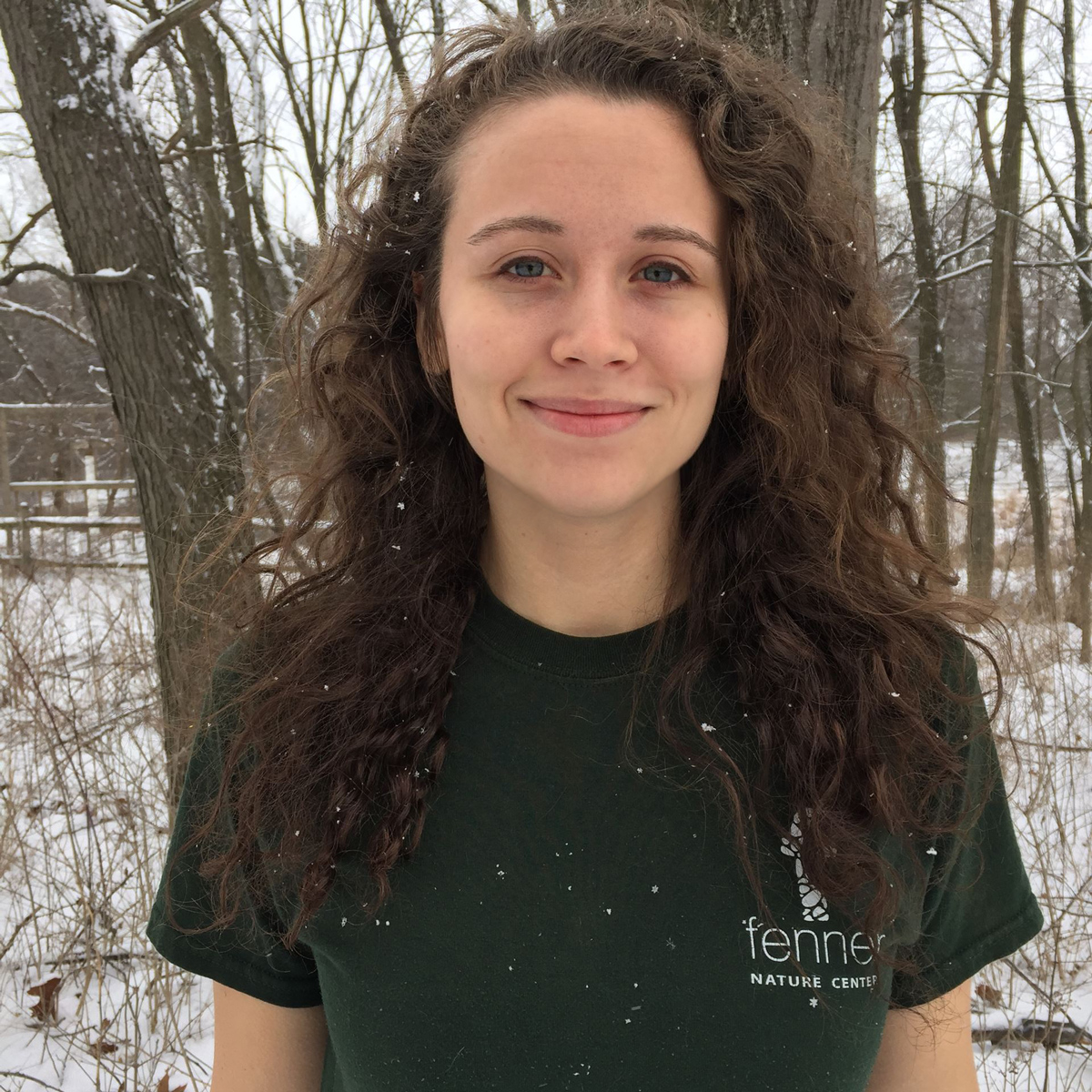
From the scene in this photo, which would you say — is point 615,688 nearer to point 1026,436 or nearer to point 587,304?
point 587,304

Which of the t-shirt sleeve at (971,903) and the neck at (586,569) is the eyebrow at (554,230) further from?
the t-shirt sleeve at (971,903)

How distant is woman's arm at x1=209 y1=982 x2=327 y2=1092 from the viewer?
4.45ft

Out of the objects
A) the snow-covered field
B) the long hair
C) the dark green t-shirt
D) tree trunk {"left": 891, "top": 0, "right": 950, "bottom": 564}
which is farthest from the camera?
tree trunk {"left": 891, "top": 0, "right": 950, "bottom": 564}

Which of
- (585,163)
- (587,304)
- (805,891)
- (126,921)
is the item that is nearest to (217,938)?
(805,891)

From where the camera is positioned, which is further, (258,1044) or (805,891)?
(258,1044)

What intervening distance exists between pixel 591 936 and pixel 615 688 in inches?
13.0

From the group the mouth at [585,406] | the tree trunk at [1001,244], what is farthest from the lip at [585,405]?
the tree trunk at [1001,244]

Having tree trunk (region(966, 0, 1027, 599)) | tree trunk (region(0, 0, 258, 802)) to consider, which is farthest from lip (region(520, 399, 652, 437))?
tree trunk (region(966, 0, 1027, 599))

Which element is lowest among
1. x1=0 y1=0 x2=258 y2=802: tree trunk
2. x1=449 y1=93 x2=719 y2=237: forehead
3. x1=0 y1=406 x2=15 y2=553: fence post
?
x1=449 y1=93 x2=719 y2=237: forehead

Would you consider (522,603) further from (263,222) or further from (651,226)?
(263,222)

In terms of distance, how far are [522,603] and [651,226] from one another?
1.88 ft

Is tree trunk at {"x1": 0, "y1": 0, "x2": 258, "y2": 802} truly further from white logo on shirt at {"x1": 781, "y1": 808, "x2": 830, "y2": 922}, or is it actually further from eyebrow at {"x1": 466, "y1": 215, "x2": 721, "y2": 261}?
white logo on shirt at {"x1": 781, "y1": 808, "x2": 830, "y2": 922}

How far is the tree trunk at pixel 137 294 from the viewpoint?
3.21 m

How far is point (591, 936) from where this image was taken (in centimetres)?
117
